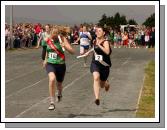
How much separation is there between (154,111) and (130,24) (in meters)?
39.3

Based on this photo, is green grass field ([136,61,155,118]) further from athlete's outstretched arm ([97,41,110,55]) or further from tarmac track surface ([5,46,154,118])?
athlete's outstretched arm ([97,41,110,55])

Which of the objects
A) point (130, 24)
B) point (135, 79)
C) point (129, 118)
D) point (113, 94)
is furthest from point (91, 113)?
point (130, 24)

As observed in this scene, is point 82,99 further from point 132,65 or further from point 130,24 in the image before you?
point 130,24

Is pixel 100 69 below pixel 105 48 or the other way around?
below

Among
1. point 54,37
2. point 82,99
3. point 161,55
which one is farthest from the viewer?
point 82,99

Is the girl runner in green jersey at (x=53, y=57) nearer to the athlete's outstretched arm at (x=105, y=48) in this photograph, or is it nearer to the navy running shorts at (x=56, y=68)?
the navy running shorts at (x=56, y=68)

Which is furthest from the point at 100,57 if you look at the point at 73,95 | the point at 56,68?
the point at 73,95

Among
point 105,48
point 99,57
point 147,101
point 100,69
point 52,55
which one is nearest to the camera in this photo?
point 52,55

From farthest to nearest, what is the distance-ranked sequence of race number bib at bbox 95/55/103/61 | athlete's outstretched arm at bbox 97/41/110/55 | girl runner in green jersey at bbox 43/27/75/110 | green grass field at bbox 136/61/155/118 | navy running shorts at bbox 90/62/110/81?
A: navy running shorts at bbox 90/62/110/81, race number bib at bbox 95/55/103/61, athlete's outstretched arm at bbox 97/41/110/55, girl runner in green jersey at bbox 43/27/75/110, green grass field at bbox 136/61/155/118

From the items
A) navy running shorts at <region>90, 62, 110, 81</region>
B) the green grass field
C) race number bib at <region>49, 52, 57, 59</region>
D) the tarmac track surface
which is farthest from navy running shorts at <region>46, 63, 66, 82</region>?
the green grass field

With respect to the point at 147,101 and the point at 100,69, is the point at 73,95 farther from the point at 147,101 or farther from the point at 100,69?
the point at 100,69

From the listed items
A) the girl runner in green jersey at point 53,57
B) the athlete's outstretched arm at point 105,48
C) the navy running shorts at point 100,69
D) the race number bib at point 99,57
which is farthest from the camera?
the navy running shorts at point 100,69

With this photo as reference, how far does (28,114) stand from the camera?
1128cm

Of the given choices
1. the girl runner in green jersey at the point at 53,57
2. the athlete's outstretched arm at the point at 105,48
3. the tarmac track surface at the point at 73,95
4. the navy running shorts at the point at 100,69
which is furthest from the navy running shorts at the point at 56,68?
the athlete's outstretched arm at the point at 105,48
